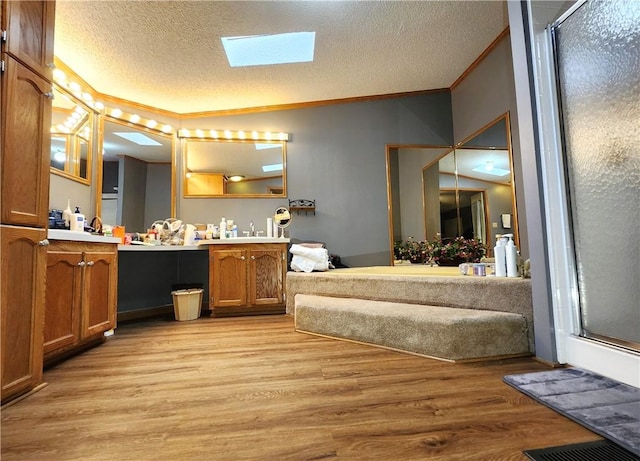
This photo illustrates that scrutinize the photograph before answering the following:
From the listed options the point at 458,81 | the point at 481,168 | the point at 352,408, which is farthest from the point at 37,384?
the point at 458,81

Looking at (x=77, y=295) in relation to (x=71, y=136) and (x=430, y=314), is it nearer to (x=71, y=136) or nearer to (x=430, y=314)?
(x=71, y=136)

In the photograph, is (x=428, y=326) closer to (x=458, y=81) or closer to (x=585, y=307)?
(x=585, y=307)

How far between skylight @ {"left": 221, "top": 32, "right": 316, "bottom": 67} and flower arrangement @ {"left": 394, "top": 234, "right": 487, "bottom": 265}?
7.93 feet

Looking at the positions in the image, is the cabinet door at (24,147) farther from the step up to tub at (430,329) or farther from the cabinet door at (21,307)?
the step up to tub at (430,329)

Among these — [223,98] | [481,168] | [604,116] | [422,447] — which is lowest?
[422,447]

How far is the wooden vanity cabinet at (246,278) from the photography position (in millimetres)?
3057

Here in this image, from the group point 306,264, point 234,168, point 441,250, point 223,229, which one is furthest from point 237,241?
point 441,250

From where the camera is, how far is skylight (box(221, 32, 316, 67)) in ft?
8.78

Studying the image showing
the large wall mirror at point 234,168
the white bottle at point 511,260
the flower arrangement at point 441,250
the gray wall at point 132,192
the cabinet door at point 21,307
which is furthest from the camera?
the large wall mirror at point 234,168

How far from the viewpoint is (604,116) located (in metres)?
1.48

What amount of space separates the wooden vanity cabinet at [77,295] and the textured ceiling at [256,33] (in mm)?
1766

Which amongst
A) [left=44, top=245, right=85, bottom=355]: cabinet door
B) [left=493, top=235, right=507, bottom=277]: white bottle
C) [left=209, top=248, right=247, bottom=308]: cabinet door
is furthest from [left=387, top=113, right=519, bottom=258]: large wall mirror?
[left=44, top=245, right=85, bottom=355]: cabinet door

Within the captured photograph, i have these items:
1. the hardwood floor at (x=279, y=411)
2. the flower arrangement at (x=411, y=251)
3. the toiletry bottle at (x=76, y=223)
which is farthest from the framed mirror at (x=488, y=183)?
the toiletry bottle at (x=76, y=223)

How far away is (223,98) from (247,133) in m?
0.47
